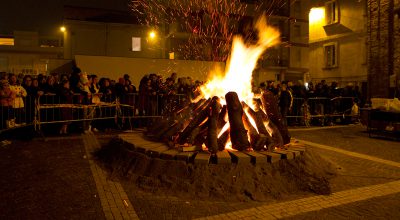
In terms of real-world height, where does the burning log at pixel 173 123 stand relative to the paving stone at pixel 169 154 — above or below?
above

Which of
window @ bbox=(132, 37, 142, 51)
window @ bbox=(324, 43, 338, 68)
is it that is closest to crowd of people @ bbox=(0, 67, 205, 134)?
window @ bbox=(132, 37, 142, 51)

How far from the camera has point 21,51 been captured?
42.1 metres

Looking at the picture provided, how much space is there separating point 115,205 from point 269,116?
4.23m

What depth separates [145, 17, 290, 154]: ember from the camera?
6926 millimetres

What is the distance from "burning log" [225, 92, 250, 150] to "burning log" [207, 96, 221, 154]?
9.9 inches

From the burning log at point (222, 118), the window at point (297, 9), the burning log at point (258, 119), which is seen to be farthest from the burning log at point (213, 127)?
the window at point (297, 9)

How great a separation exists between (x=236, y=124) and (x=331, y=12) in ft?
91.8

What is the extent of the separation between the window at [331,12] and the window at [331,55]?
6.78 ft

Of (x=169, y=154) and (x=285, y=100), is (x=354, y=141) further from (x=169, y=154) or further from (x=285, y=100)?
(x=169, y=154)

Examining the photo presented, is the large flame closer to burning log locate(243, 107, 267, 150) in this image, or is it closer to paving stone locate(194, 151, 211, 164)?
burning log locate(243, 107, 267, 150)

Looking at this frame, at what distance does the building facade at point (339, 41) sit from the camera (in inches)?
1111

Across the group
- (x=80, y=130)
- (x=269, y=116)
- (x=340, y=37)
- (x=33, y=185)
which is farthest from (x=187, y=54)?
(x=33, y=185)

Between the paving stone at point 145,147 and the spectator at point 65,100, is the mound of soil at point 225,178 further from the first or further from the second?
the spectator at point 65,100

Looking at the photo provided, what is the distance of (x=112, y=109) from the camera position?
13383 mm
